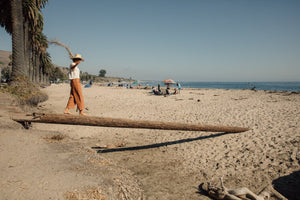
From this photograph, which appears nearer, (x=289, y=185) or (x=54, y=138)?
(x=289, y=185)

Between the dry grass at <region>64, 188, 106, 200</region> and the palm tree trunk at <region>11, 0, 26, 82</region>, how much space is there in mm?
12060

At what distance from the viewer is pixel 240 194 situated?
Answer: 3678 millimetres

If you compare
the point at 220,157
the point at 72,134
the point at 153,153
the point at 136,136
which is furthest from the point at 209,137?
the point at 72,134

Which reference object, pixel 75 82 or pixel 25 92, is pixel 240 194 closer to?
pixel 75 82

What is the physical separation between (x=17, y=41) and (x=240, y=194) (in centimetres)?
1514

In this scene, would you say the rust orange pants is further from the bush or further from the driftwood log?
the bush

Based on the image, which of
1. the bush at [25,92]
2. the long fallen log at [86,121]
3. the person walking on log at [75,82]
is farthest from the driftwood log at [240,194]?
the bush at [25,92]

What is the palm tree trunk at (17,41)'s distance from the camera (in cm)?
1095

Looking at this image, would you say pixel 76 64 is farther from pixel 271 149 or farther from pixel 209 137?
pixel 271 149

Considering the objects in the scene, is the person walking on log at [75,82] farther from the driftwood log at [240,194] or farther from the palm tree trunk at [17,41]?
the palm tree trunk at [17,41]

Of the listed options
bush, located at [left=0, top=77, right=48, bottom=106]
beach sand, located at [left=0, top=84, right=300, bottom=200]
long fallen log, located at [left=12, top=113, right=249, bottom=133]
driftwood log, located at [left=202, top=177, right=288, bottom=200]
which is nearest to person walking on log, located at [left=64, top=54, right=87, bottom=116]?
long fallen log, located at [left=12, top=113, right=249, bottom=133]

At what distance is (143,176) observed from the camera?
5.08m

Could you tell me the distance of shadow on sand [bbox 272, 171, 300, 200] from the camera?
13.2 feet

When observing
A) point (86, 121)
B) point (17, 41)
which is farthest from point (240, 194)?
point (17, 41)
